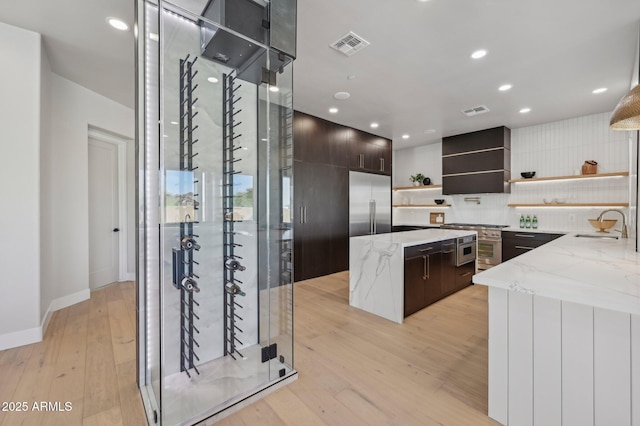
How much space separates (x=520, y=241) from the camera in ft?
15.7

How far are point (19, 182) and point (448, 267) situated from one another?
480cm

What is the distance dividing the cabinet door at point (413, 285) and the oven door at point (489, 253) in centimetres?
251

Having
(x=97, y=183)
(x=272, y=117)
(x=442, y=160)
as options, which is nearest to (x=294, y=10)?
(x=272, y=117)

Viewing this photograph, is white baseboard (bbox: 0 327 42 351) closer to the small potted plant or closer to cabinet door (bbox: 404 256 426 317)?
cabinet door (bbox: 404 256 426 317)

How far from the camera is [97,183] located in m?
4.21

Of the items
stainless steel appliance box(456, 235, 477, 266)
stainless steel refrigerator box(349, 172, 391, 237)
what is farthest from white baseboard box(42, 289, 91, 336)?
stainless steel appliance box(456, 235, 477, 266)

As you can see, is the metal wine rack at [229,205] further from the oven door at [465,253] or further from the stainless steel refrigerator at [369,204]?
the stainless steel refrigerator at [369,204]

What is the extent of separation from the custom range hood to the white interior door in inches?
135

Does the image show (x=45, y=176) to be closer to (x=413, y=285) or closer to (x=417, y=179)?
(x=413, y=285)

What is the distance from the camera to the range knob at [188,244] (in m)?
1.91

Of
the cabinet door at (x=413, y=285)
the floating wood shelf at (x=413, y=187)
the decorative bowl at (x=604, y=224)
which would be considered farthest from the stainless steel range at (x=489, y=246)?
the cabinet door at (x=413, y=285)

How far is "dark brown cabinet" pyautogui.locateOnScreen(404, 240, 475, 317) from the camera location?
306 centimetres

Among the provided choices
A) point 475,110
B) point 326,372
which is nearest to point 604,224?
point 475,110

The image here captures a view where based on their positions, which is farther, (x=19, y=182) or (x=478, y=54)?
(x=478, y=54)
